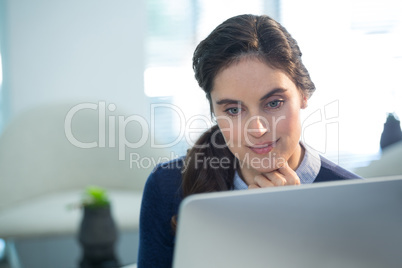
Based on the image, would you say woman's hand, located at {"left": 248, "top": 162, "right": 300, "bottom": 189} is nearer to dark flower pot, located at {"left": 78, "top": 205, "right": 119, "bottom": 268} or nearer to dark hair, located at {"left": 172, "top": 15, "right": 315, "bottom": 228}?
dark hair, located at {"left": 172, "top": 15, "right": 315, "bottom": 228}

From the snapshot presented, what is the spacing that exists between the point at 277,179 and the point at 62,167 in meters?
1.78

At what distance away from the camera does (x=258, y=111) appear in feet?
3.14

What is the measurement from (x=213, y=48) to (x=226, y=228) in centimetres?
58

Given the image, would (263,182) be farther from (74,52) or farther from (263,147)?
(74,52)

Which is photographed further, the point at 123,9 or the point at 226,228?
the point at 123,9

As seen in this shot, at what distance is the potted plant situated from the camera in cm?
198

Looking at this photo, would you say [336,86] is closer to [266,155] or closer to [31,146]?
[31,146]

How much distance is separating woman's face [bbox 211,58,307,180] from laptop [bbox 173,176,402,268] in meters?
0.43

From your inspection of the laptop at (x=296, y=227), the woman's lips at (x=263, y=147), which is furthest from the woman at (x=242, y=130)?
the laptop at (x=296, y=227)

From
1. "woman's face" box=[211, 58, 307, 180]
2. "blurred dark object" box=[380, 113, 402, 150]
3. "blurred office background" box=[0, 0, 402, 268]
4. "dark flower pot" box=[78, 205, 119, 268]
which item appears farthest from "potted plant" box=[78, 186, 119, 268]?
"blurred dark object" box=[380, 113, 402, 150]

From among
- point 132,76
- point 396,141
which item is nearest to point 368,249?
point 396,141

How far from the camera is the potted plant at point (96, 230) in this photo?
1978 mm

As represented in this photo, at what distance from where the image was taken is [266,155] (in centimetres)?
100

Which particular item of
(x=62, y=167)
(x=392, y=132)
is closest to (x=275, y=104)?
(x=62, y=167)
